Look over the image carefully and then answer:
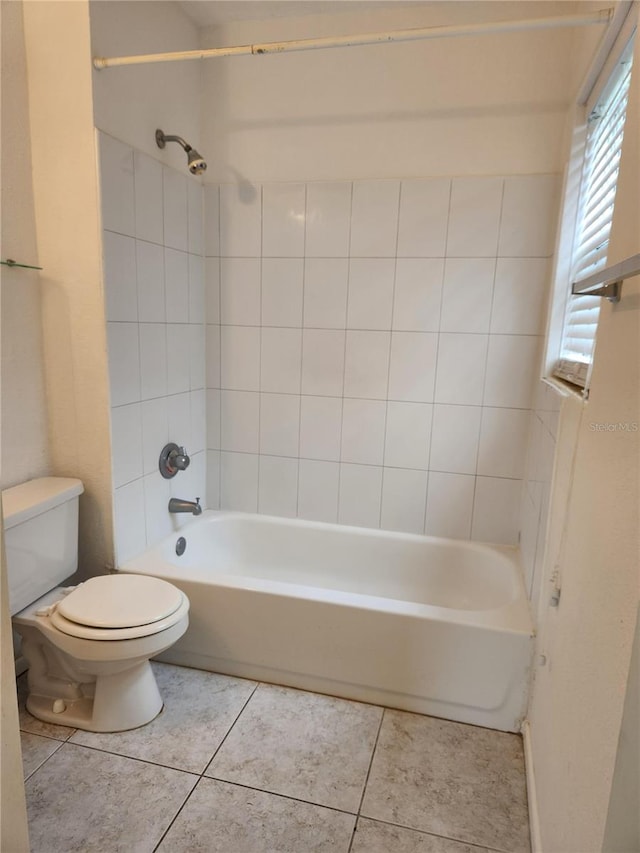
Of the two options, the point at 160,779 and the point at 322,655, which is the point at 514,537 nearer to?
the point at 322,655

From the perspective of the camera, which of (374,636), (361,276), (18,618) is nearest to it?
(18,618)

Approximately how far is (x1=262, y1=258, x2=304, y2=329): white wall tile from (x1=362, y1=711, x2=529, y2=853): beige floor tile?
5.43ft

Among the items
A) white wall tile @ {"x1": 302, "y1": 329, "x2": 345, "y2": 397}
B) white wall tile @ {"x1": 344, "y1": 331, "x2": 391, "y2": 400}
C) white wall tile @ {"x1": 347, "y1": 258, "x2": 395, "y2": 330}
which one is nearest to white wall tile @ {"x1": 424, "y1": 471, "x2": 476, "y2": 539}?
white wall tile @ {"x1": 344, "y1": 331, "x2": 391, "y2": 400}

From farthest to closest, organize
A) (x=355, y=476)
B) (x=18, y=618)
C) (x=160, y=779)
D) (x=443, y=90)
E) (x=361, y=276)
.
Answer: (x=355, y=476), (x=361, y=276), (x=443, y=90), (x=18, y=618), (x=160, y=779)

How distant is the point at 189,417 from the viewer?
2410 mm

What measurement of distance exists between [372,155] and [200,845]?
242cm

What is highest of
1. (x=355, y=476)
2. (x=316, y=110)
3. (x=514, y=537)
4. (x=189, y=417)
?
(x=316, y=110)

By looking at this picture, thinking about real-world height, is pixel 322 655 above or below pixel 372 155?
below

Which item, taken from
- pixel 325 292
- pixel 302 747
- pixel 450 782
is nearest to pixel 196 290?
pixel 325 292

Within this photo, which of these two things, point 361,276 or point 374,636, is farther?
point 361,276

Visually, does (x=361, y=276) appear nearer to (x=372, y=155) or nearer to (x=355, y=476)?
(x=372, y=155)

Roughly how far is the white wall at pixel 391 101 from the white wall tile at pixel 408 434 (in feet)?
3.23

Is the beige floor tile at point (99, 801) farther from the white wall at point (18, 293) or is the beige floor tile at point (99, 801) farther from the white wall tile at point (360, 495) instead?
the white wall tile at point (360, 495)

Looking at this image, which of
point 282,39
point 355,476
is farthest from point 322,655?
point 282,39
